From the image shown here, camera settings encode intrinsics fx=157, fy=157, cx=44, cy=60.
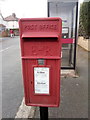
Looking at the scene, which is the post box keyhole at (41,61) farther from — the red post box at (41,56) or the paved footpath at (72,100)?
the paved footpath at (72,100)

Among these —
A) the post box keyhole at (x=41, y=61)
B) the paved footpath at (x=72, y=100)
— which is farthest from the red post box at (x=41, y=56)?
the paved footpath at (x=72, y=100)

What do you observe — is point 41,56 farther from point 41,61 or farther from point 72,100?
point 72,100

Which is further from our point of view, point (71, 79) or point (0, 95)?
point (71, 79)

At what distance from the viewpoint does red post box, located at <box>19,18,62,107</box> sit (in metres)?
1.92

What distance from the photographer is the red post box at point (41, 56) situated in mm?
1921

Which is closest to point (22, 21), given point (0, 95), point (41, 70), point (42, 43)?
point (42, 43)

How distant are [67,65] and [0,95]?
3051mm

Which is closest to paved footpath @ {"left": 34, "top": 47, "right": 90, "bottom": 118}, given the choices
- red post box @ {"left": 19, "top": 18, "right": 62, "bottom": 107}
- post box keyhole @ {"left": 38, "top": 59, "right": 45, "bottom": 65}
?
red post box @ {"left": 19, "top": 18, "right": 62, "bottom": 107}

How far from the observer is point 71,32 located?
19.4ft

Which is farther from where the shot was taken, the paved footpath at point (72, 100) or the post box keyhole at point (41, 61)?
the paved footpath at point (72, 100)

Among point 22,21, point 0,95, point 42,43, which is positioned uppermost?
point 22,21

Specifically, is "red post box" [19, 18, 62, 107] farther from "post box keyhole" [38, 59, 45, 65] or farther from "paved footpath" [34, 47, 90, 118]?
"paved footpath" [34, 47, 90, 118]

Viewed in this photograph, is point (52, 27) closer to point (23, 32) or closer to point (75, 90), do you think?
point (23, 32)

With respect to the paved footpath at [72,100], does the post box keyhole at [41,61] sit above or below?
above
